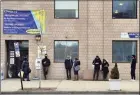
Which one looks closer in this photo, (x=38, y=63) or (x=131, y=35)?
(x=38, y=63)

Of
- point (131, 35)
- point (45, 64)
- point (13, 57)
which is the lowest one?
point (45, 64)

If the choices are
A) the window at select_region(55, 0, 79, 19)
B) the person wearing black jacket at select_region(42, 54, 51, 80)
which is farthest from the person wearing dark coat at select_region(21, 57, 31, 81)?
the window at select_region(55, 0, 79, 19)

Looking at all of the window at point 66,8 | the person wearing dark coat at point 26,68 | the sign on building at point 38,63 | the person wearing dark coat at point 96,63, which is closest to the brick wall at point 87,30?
the window at point 66,8

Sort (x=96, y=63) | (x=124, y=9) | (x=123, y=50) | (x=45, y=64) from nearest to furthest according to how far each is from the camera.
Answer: (x=96, y=63) < (x=45, y=64) < (x=123, y=50) < (x=124, y=9)

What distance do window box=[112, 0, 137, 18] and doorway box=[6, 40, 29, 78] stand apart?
687 centimetres

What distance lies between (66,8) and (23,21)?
3210mm

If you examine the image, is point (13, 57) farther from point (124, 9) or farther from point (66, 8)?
point (124, 9)

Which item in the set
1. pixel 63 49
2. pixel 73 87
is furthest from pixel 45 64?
A: pixel 73 87

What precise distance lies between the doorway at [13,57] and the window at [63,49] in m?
2.20

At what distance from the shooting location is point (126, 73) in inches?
1105

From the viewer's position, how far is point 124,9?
28.6 m

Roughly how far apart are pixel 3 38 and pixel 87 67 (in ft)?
20.7

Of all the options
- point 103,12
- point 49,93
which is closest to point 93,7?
point 103,12

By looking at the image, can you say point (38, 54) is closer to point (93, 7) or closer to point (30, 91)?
point (93, 7)
